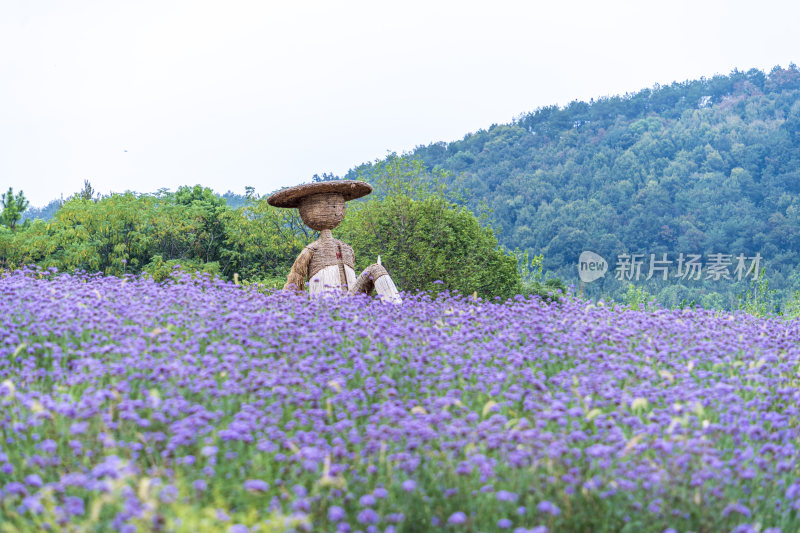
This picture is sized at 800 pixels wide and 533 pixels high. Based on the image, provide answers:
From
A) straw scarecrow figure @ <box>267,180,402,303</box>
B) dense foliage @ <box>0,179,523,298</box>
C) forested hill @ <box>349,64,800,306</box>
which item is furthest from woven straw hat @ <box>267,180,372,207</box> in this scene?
forested hill @ <box>349,64,800,306</box>

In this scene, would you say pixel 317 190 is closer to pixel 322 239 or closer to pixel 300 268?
pixel 322 239

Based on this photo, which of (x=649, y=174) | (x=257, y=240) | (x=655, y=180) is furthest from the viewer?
→ (x=649, y=174)

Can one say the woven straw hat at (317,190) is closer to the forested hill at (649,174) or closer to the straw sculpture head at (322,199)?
the straw sculpture head at (322,199)

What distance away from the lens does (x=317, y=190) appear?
10539mm

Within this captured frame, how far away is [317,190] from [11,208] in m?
23.2

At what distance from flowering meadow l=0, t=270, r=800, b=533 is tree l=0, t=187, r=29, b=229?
2521cm

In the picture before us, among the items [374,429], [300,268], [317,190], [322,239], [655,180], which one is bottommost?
[374,429]

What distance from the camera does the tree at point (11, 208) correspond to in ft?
95.7

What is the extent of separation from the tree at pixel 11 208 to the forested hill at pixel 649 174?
23053 mm

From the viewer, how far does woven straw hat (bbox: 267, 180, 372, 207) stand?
10445 millimetres

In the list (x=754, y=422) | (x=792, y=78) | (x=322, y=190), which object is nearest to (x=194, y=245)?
(x=322, y=190)

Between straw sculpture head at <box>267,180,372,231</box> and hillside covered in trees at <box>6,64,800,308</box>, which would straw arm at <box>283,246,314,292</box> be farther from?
hillside covered in trees at <box>6,64,800,308</box>

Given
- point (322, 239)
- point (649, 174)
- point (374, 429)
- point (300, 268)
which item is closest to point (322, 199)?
point (322, 239)

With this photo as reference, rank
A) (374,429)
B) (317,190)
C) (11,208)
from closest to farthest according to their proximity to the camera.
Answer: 1. (374,429)
2. (317,190)
3. (11,208)
